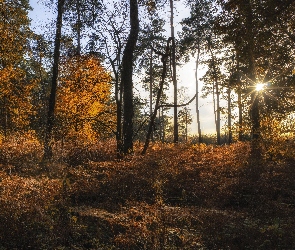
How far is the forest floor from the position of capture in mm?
5812

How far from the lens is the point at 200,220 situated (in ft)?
22.6

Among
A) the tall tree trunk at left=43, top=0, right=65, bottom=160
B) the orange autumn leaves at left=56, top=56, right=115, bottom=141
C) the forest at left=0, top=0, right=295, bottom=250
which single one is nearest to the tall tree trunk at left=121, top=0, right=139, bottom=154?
the forest at left=0, top=0, right=295, bottom=250

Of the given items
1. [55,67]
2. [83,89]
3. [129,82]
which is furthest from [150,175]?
[83,89]

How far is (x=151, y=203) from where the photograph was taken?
26.7 ft

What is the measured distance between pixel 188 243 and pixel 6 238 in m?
3.25

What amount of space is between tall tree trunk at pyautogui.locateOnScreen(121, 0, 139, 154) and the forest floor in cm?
181

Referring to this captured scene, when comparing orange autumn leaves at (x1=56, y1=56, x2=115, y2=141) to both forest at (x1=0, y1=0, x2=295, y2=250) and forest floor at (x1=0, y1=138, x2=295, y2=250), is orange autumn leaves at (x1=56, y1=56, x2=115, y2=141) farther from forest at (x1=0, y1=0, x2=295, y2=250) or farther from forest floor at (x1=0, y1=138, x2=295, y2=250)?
forest floor at (x1=0, y1=138, x2=295, y2=250)

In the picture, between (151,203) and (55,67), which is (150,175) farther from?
(55,67)

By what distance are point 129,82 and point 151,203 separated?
7.60 metres

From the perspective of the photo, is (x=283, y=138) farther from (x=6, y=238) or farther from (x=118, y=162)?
(x=6, y=238)

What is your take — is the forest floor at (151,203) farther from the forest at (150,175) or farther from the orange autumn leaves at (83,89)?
the orange autumn leaves at (83,89)

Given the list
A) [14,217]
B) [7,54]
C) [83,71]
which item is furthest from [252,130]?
[83,71]

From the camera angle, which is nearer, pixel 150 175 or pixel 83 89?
pixel 150 175

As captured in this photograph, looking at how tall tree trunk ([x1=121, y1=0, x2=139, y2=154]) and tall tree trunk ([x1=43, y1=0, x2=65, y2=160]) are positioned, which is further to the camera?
tall tree trunk ([x1=43, y1=0, x2=65, y2=160])
